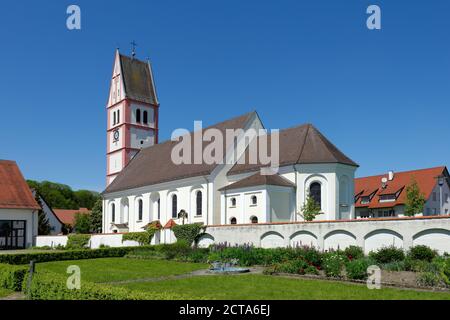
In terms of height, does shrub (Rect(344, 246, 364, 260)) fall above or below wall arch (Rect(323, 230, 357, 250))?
below

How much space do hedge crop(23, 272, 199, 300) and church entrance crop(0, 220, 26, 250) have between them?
32.3m

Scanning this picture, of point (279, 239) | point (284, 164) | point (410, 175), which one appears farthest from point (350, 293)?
point (410, 175)

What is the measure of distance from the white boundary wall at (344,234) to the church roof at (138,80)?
30191 millimetres

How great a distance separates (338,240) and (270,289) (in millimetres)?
12188

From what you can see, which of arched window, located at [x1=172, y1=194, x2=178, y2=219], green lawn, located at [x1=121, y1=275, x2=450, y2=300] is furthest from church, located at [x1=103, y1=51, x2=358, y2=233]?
green lawn, located at [x1=121, y1=275, x2=450, y2=300]

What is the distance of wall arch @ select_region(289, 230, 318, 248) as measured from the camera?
28625mm

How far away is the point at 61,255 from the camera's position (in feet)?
105

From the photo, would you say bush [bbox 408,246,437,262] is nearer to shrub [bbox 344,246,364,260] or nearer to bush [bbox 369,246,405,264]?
bush [bbox 369,246,405,264]

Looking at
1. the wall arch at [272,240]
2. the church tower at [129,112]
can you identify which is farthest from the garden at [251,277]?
the church tower at [129,112]

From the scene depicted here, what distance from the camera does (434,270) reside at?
59.4ft

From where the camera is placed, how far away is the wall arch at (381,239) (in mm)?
24938

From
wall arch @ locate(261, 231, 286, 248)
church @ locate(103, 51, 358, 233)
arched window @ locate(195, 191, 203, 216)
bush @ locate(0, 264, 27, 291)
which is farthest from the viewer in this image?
arched window @ locate(195, 191, 203, 216)

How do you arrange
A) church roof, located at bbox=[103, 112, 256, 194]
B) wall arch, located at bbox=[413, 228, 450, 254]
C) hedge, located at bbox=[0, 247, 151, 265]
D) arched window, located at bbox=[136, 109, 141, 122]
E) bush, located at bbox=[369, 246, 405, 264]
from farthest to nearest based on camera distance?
arched window, located at bbox=[136, 109, 141, 122]
church roof, located at bbox=[103, 112, 256, 194]
hedge, located at bbox=[0, 247, 151, 265]
bush, located at bbox=[369, 246, 405, 264]
wall arch, located at bbox=[413, 228, 450, 254]
